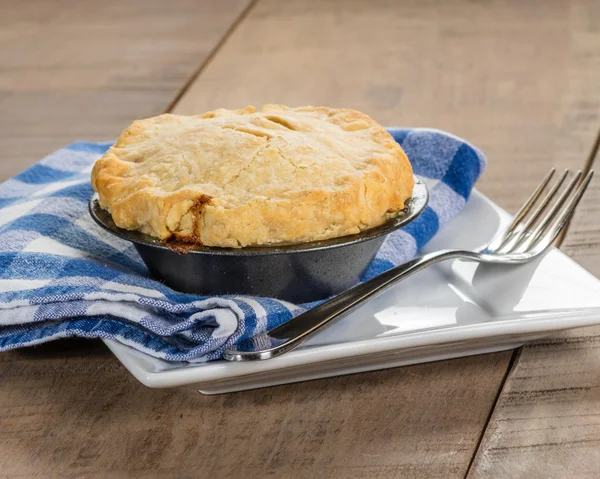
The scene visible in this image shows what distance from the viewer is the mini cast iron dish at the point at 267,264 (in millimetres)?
1193

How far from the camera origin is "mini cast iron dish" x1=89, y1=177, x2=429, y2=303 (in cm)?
119

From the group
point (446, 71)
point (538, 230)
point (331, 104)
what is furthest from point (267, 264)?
point (446, 71)

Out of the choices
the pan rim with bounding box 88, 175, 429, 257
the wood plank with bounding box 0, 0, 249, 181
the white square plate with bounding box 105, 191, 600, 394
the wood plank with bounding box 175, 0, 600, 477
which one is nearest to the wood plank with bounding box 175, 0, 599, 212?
the wood plank with bounding box 175, 0, 600, 477

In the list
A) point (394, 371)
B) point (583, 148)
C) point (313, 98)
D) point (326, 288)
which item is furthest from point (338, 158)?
point (313, 98)

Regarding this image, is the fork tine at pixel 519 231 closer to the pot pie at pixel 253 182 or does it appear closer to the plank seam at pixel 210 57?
the pot pie at pixel 253 182

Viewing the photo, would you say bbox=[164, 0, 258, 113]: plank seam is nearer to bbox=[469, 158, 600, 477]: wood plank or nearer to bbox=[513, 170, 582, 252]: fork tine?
bbox=[513, 170, 582, 252]: fork tine

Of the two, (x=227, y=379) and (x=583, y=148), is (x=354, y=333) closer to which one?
(x=227, y=379)

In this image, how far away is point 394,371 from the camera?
1.20 m

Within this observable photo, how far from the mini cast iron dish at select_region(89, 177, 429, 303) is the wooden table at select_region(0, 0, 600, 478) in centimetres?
16

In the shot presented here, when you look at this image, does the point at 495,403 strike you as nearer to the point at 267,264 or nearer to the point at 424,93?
the point at 267,264

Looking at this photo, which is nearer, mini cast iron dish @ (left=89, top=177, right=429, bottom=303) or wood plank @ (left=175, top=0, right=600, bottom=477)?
wood plank @ (left=175, top=0, right=600, bottom=477)

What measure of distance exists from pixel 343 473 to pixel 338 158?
48cm

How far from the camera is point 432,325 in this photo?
1.27 meters

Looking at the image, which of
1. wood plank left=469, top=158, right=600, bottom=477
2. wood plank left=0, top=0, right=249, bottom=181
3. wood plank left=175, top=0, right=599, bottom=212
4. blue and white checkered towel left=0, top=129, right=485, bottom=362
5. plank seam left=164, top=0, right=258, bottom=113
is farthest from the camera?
plank seam left=164, top=0, right=258, bottom=113
